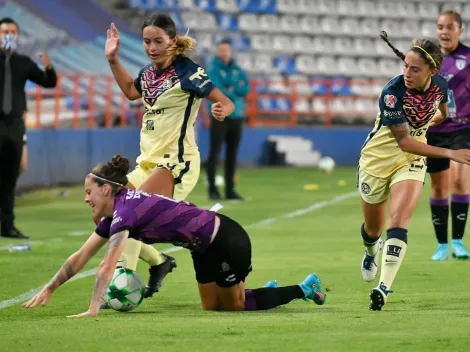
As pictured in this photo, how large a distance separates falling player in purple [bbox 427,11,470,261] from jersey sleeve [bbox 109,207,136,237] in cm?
442

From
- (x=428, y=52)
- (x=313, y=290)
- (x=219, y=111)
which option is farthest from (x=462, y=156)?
(x=219, y=111)

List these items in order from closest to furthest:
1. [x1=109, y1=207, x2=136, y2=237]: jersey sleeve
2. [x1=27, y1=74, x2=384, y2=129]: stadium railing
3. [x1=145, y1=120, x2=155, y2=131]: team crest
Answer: [x1=109, y1=207, x2=136, y2=237]: jersey sleeve
[x1=145, y1=120, x2=155, y2=131]: team crest
[x1=27, y1=74, x2=384, y2=129]: stadium railing

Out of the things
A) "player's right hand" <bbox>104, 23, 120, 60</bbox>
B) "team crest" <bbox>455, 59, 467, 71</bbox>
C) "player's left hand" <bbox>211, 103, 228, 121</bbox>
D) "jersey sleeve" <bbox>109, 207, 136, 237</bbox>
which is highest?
"player's right hand" <bbox>104, 23, 120, 60</bbox>

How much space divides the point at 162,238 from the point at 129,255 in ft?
3.10

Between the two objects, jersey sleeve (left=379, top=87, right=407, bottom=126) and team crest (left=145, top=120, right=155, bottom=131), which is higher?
jersey sleeve (left=379, top=87, right=407, bottom=126)

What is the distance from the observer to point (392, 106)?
8.72 m

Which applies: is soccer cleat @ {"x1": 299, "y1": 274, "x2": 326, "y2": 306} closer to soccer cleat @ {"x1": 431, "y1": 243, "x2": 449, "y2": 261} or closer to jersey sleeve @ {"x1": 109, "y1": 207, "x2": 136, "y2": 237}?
jersey sleeve @ {"x1": 109, "y1": 207, "x2": 136, "y2": 237}

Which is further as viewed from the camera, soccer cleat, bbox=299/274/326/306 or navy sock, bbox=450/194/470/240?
navy sock, bbox=450/194/470/240

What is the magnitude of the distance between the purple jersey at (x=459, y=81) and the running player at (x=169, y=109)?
322 cm

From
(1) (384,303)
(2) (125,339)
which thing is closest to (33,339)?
(2) (125,339)

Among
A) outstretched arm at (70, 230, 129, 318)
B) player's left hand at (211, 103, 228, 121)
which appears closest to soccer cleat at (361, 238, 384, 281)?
player's left hand at (211, 103, 228, 121)

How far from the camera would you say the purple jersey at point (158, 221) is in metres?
7.60

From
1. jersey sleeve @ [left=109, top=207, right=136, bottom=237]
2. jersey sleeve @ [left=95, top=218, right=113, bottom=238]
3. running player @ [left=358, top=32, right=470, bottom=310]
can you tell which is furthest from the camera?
running player @ [left=358, top=32, right=470, bottom=310]

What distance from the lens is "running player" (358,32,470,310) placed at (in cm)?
846
